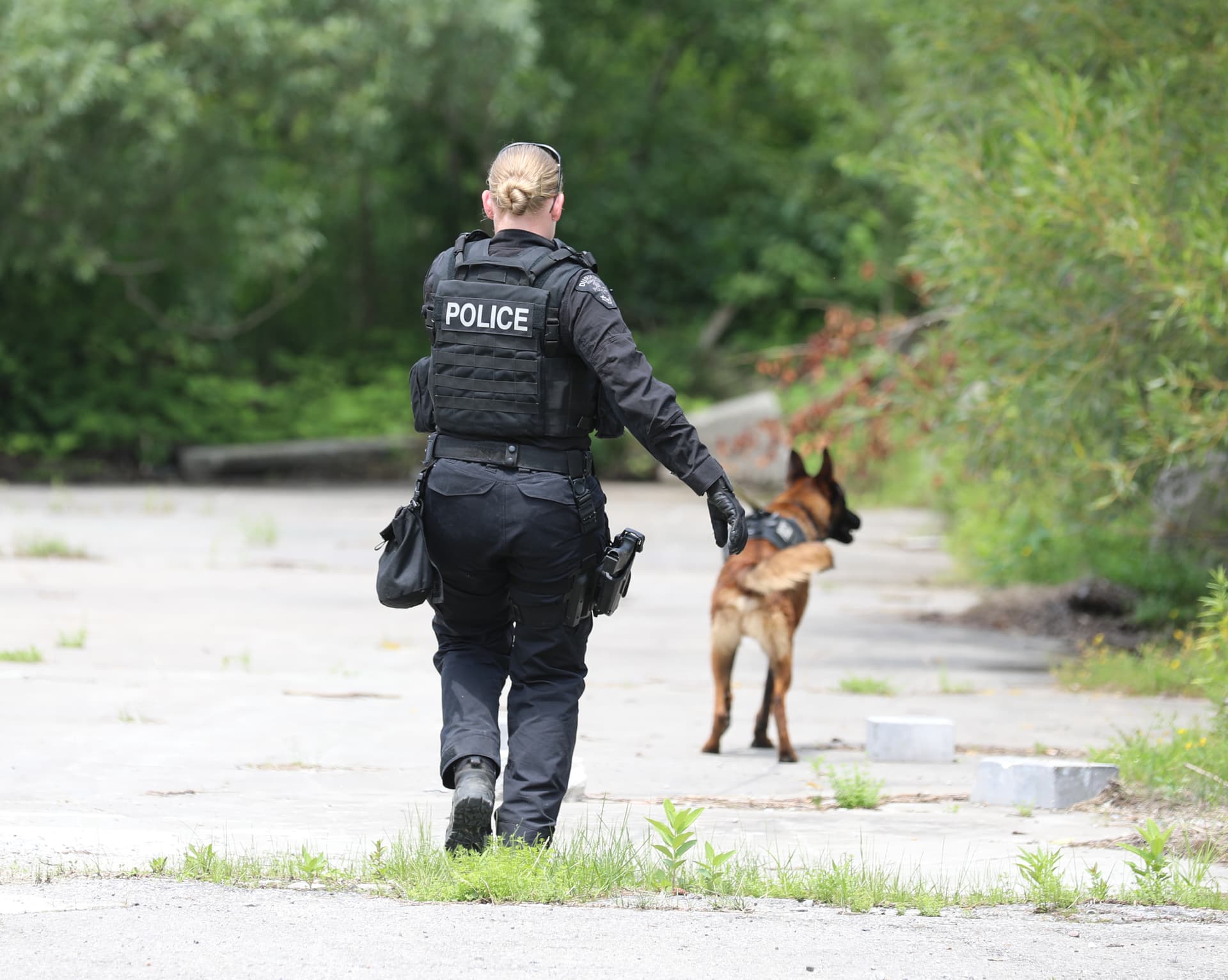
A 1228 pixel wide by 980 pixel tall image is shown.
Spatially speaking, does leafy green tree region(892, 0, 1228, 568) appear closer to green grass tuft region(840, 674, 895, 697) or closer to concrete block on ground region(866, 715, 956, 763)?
green grass tuft region(840, 674, 895, 697)

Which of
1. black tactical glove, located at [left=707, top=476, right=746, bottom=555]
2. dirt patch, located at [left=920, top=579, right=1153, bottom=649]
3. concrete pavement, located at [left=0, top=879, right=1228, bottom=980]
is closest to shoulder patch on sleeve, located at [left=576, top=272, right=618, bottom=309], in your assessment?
black tactical glove, located at [left=707, top=476, right=746, bottom=555]

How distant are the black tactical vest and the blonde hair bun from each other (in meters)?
0.14

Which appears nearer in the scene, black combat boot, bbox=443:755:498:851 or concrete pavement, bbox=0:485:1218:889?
black combat boot, bbox=443:755:498:851

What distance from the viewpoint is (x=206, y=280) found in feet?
81.9

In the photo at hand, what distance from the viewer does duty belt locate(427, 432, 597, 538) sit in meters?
4.80

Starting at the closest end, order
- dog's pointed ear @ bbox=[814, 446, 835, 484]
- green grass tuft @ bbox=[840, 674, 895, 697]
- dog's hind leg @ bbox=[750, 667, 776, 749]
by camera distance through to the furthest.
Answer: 1. dog's hind leg @ bbox=[750, 667, 776, 749]
2. dog's pointed ear @ bbox=[814, 446, 835, 484]
3. green grass tuft @ bbox=[840, 674, 895, 697]

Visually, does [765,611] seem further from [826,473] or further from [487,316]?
[487,316]

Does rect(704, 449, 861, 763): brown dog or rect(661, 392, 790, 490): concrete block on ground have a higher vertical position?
rect(661, 392, 790, 490): concrete block on ground

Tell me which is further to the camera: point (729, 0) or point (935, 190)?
point (729, 0)

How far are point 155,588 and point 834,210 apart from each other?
79.9 feet

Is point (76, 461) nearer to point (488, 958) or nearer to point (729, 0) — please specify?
point (729, 0)

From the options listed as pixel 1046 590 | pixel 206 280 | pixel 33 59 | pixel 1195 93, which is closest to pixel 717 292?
pixel 206 280

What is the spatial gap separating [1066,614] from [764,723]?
220 inches

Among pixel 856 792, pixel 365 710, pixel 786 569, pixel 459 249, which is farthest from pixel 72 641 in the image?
pixel 459 249
